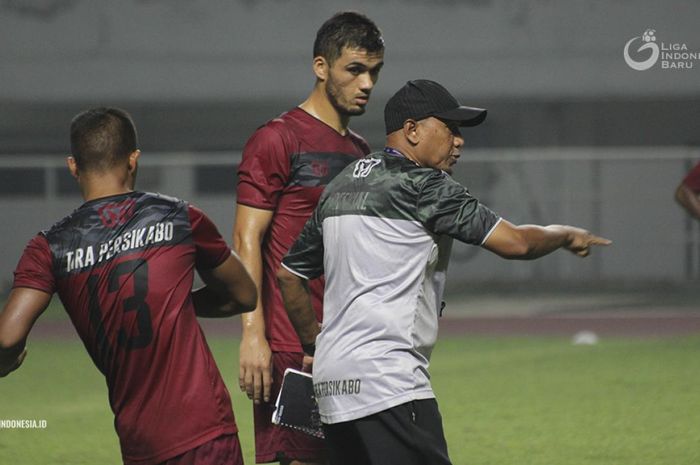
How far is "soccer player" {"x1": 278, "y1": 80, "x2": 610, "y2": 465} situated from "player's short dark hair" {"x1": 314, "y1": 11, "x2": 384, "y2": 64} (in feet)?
2.72

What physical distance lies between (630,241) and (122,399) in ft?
58.3

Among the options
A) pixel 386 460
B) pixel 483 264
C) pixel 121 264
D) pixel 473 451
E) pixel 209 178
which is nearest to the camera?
pixel 121 264

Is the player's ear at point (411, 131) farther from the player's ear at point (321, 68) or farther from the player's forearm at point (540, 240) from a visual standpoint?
the player's ear at point (321, 68)

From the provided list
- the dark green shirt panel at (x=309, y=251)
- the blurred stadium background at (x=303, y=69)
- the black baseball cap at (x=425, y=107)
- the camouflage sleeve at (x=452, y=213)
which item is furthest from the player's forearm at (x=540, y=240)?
the blurred stadium background at (x=303, y=69)

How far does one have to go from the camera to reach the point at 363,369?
14.7 ft

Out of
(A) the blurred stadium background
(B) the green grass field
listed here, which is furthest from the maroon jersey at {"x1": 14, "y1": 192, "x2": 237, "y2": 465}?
(A) the blurred stadium background

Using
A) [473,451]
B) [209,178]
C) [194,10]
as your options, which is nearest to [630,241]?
[209,178]

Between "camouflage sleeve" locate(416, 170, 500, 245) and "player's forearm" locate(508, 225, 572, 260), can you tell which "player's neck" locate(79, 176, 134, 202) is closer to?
"camouflage sleeve" locate(416, 170, 500, 245)

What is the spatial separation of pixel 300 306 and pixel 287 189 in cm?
64

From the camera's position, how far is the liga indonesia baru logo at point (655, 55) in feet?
80.4

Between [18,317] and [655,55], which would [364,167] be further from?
[655,55]

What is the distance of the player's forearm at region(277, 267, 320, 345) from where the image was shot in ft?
16.4

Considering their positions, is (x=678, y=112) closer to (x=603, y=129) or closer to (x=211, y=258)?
(x=603, y=129)

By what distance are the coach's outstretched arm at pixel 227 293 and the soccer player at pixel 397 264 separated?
0.32m
